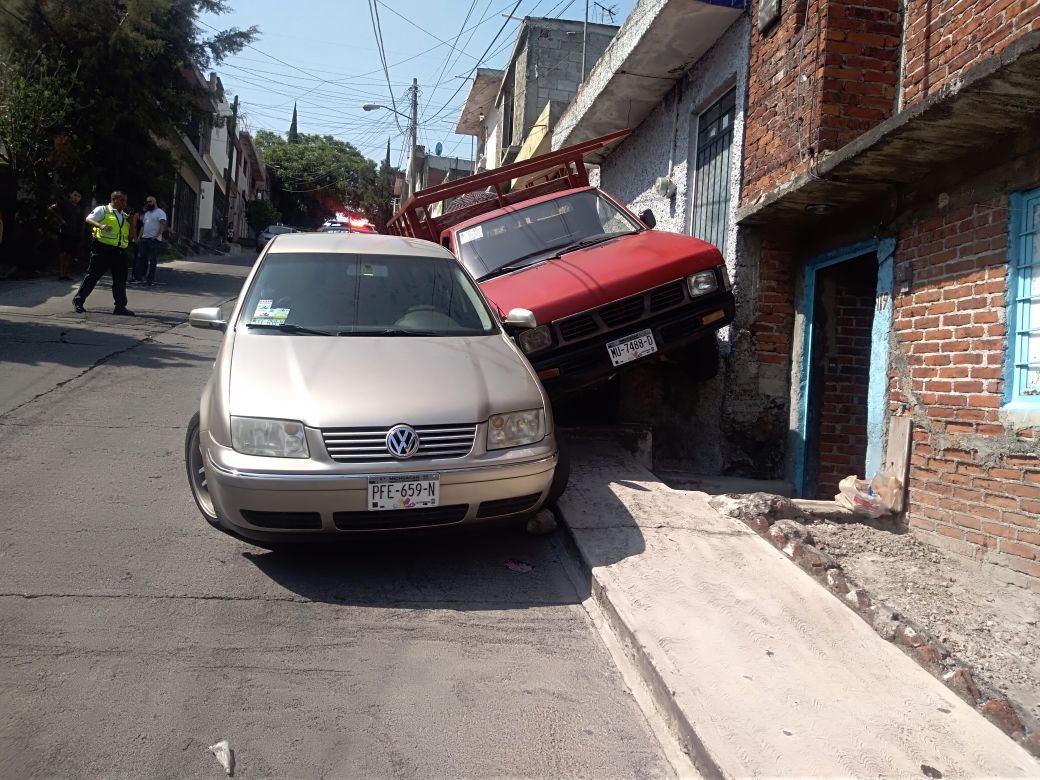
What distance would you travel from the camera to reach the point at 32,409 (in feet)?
21.2

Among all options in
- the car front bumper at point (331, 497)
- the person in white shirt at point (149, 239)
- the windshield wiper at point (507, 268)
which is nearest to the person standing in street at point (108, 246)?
the person in white shirt at point (149, 239)

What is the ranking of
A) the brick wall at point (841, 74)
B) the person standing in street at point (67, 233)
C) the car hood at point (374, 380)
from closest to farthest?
the car hood at point (374, 380) → the brick wall at point (841, 74) → the person standing in street at point (67, 233)

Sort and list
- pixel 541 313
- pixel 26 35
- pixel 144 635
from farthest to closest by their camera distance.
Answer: pixel 26 35, pixel 541 313, pixel 144 635

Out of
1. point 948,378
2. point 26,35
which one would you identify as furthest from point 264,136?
point 948,378

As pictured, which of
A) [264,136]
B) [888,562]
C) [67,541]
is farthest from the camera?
[264,136]

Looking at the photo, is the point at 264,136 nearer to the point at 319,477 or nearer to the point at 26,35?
the point at 26,35

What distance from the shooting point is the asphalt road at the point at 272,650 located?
104 inches

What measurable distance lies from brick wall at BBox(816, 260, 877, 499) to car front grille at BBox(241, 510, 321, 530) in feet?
15.6

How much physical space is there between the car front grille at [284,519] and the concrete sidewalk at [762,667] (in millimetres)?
1397

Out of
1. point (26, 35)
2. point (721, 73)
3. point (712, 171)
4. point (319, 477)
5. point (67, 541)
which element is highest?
point (26, 35)

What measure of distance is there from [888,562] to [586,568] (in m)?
1.85

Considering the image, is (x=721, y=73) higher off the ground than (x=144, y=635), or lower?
higher

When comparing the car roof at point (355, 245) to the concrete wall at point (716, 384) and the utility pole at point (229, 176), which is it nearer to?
the concrete wall at point (716, 384)

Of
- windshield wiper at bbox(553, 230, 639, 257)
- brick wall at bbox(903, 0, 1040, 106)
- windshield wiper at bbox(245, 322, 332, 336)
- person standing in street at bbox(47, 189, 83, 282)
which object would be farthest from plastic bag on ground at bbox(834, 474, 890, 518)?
person standing in street at bbox(47, 189, 83, 282)
